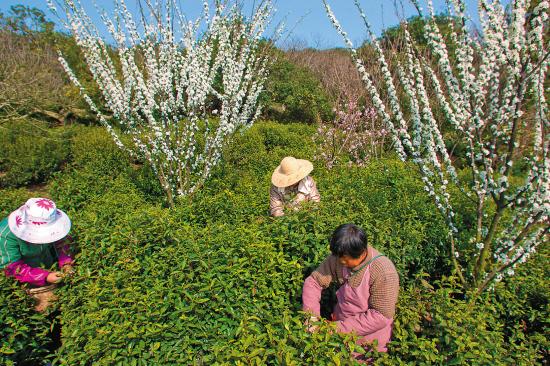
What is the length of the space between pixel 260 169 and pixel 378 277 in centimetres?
487

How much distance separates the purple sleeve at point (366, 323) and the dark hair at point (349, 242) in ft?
1.37

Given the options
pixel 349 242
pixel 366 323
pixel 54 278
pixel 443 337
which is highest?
pixel 349 242

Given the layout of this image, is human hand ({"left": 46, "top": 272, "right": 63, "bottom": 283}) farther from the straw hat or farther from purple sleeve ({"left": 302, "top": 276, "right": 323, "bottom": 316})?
the straw hat

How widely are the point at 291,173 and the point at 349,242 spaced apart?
70.8 inches

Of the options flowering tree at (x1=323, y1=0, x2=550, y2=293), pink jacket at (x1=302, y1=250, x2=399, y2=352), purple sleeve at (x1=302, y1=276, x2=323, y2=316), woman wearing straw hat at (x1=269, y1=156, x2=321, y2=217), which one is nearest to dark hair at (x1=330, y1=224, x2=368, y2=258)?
pink jacket at (x1=302, y1=250, x2=399, y2=352)

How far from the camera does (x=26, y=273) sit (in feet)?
9.61

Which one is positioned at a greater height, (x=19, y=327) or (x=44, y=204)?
(x=44, y=204)

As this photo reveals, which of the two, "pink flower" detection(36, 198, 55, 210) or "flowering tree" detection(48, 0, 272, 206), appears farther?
"flowering tree" detection(48, 0, 272, 206)

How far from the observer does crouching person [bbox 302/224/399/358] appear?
225cm

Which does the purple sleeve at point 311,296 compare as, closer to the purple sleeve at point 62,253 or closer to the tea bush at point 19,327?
the tea bush at point 19,327

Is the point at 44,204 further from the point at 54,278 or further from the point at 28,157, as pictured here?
the point at 28,157

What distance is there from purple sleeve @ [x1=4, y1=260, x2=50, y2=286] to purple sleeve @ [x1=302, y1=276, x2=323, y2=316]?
Result: 221 cm

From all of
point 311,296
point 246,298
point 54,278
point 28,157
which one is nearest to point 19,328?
point 54,278

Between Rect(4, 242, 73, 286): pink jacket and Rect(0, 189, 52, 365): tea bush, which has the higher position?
Rect(4, 242, 73, 286): pink jacket
